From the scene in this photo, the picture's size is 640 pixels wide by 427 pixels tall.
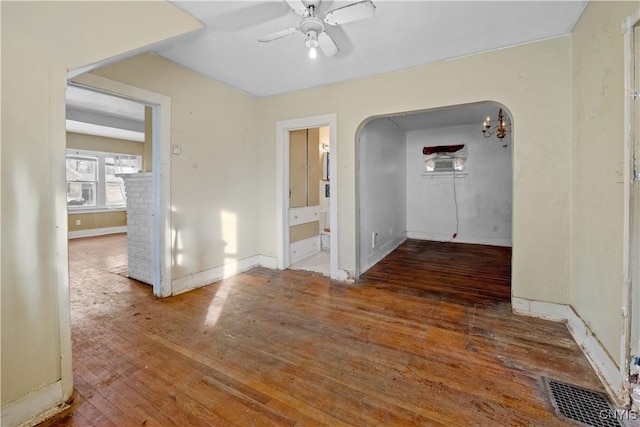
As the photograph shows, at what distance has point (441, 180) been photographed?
6.27 meters

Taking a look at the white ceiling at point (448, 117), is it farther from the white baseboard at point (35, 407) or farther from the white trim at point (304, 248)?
the white baseboard at point (35, 407)

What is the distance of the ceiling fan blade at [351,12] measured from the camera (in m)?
1.74

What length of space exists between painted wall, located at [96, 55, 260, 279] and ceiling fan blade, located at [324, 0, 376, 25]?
→ 1.98 meters

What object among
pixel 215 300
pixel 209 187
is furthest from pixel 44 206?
pixel 209 187

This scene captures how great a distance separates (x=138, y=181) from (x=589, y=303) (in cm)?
A: 471

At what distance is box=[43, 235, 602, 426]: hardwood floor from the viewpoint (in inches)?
56.1

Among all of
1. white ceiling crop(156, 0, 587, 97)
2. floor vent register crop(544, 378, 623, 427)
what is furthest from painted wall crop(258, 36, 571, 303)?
floor vent register crop(544, 378, 623, 427)

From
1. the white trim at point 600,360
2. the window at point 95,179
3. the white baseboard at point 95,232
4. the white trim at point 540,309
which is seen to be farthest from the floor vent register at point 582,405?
the white baseboard at point 95,232

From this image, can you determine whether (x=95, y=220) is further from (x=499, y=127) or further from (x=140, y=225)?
(x=499, y=127)

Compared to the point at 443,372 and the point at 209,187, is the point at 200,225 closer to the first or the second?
the point at 209,187

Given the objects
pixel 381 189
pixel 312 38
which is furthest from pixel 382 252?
pixel 312 38

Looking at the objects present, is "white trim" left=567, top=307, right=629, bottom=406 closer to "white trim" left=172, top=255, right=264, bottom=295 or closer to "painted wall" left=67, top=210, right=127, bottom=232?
"white trim" left=172, top=255, right=264, bottom=295

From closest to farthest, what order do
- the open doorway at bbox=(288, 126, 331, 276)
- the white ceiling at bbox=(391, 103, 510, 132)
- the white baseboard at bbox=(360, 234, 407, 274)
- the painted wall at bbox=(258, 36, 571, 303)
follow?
1. the painted wall at bbox=(258, 36, 571, 303)
2. the white baseboard at bbox=(360, 234, 407, 274)
3. the open doorway at bbox=(288, 126, 331, 276)
4. the white ceiling at bbox=(391, 103, 510, 132)

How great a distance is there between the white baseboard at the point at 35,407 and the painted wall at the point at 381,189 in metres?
3.16
